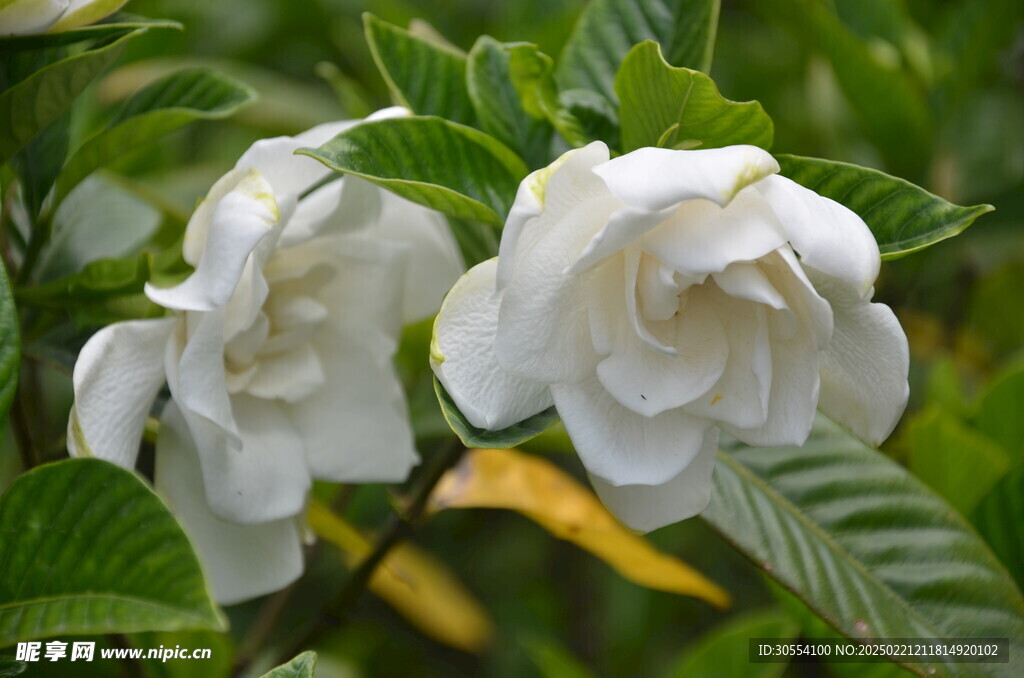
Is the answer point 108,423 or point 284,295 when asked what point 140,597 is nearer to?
point 108,423

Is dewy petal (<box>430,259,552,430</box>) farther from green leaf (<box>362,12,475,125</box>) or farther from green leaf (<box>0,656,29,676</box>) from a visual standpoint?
green leaf (<box>0,656,29,676</box>)

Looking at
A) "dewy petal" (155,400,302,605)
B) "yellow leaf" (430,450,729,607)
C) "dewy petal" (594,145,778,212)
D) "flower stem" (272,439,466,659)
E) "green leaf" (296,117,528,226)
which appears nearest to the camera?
"dewy petal" (594,145,778,212)

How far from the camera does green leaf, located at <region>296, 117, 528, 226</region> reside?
2.39 feet

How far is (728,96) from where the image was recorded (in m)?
1.81

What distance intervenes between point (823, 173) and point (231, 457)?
0.52 m

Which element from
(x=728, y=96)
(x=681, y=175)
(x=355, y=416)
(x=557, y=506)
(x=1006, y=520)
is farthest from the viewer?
(x=728, y=96)

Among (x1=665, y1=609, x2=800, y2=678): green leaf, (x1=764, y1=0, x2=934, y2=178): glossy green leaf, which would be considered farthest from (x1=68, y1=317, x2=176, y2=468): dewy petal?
(x1=764, y1=0, x2=934, y2=178): glossy green leaf

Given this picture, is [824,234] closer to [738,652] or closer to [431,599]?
[738,652]

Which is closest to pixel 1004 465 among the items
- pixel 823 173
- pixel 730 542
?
pixel 730 542

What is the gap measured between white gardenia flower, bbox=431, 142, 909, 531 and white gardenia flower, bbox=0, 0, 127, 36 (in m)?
0.41

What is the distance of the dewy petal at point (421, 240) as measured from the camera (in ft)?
3.12

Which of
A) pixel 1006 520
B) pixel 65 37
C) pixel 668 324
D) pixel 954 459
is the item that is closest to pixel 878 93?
pixel 954 459

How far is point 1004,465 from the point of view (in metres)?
1.19

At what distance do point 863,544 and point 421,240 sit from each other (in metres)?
0.51
